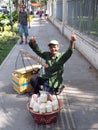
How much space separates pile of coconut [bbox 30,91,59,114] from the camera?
5.40 m

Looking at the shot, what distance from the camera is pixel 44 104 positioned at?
545 cm

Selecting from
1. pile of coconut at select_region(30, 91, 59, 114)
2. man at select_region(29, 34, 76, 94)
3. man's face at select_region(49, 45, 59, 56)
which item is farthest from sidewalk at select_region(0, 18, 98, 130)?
man's face at select_region(49, 45, 59, 56)

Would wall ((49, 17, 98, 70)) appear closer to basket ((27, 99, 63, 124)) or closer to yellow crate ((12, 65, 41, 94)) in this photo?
yellow crate ((12, 65, 41, 94))

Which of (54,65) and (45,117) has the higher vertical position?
(54,65)

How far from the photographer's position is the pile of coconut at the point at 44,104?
5398mm

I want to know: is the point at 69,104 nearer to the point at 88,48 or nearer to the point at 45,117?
the point at 45,117

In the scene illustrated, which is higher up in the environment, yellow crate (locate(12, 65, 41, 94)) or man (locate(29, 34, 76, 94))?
man (locate(29, 34, 76, 94))

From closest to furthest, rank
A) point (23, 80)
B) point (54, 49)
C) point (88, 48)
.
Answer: point (54, 49) → point (23, 80) → point (88, 48)

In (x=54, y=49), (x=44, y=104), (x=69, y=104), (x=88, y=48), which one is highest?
(x=54, y=49)

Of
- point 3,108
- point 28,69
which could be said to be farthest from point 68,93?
point 3,108

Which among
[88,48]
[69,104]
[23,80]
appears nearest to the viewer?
[69,104]

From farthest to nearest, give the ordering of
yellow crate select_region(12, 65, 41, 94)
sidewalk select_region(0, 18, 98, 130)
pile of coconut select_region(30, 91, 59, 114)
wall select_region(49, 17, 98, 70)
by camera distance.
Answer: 1. wall select_region(49, 17, 98, 70)
2. yellow crate select_region(12, 65, 41, 94)
3. sidewalk select_region(0, 18, 98, 130)
4. pile of coconut select_region(30, 91, 59, 114)

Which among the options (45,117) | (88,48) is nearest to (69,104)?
(45,117)

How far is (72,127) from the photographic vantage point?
17.9 ft
